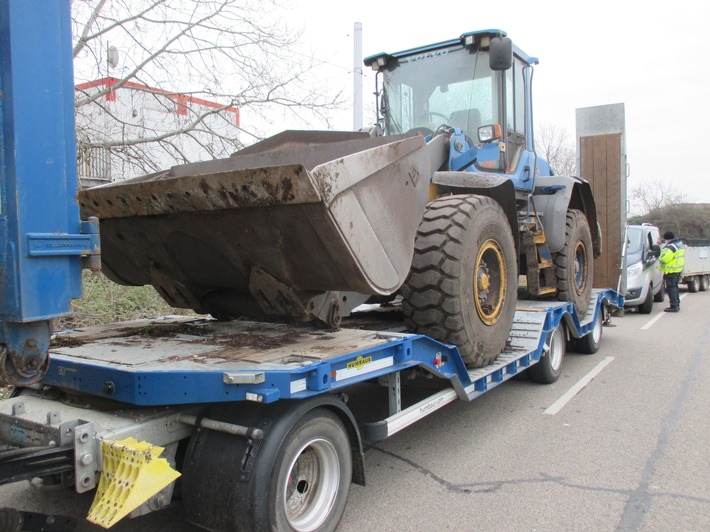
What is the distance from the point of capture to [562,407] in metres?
6.19

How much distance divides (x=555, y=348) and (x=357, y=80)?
31.1 ft

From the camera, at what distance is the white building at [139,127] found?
9773 mm

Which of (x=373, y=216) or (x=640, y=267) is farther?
(x=640, y=267)

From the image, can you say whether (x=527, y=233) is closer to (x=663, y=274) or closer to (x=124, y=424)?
(x=124, y=424)

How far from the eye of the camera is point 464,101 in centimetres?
641

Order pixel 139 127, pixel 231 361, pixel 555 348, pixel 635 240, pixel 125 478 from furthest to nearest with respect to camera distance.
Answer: pixel 635 240 < pixel 139 127 < pixel 555 348 < pixel 231 361 < pixel 125 478

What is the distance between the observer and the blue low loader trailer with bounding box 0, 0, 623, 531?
8.44ft

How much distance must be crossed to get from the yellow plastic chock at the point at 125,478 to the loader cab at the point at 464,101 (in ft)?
14.3

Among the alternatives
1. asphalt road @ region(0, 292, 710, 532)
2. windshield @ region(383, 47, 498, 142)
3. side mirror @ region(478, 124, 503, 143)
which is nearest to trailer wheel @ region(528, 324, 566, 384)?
asphalt road @ region(0, 292, 710, 532)

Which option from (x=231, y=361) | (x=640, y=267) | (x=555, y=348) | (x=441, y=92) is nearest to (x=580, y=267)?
(x=555, y=348)

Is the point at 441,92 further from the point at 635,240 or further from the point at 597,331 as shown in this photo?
the point at 635,240

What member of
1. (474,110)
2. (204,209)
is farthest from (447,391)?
(474,110)

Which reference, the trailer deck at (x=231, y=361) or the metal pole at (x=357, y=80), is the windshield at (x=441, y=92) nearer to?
the trailer deck at (x=231, y=361)

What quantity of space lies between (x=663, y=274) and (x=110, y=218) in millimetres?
16111
